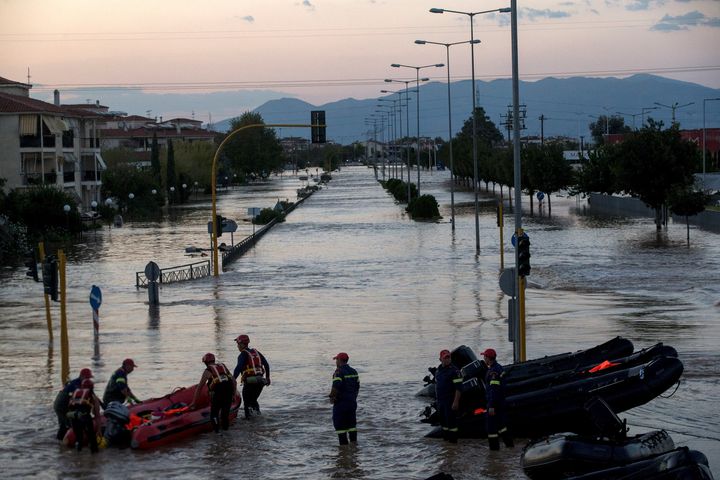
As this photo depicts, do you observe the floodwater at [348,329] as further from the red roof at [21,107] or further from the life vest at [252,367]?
the red roof at [21,107]

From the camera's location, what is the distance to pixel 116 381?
15.8 m

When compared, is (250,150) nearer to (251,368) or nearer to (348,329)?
(348,329)

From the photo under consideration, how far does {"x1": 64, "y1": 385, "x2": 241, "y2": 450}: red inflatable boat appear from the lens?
15500 millimetres

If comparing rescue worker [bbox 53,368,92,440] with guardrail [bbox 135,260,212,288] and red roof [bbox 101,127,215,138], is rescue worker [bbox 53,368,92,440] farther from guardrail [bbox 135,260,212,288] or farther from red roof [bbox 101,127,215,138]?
red roof [bbox 101,127,215,138]

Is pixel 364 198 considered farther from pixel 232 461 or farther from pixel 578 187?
pixel 232 461

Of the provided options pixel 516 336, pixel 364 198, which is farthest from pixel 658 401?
pixel 364 198

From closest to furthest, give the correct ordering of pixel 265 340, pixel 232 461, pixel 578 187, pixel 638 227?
pixel 232 461, pixel 265 340, pixel 638 227, pixel 578 187

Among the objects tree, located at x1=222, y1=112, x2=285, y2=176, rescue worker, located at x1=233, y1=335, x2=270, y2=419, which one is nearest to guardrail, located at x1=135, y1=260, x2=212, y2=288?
rescue worker, located at x1=233, y1=335, x2=270, y2=419

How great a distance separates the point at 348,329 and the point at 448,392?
11.6 metres

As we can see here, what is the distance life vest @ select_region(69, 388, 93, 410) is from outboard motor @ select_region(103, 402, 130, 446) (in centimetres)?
59

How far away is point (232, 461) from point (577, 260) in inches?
1171

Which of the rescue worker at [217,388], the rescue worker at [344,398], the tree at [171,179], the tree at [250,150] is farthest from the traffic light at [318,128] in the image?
the tree at [250,150]

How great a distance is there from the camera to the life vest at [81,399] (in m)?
14.9

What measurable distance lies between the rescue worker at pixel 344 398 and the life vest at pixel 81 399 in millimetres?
3115
